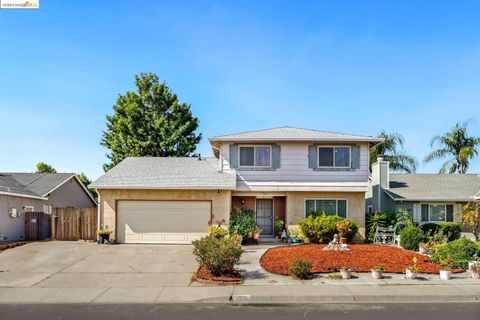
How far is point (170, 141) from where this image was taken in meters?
35.5

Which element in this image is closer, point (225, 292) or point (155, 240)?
point (225, 292)

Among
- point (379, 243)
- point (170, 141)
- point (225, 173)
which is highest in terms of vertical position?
point (170, 141)

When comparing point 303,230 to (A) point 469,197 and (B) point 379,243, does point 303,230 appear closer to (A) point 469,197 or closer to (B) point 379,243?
(B) point 379,243

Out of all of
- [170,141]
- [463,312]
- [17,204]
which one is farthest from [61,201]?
[463,312]

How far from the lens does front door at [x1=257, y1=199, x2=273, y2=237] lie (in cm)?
2186

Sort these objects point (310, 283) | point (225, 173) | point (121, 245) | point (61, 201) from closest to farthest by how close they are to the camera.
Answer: point (310, 283) → point (121, 245) → point (225, 173) → point (61, 201)

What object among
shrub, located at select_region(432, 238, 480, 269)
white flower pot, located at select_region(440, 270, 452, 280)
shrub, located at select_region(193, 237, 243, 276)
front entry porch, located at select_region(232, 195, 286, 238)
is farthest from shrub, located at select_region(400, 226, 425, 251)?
shrub, located at select_region(193, 237, 243, 276)

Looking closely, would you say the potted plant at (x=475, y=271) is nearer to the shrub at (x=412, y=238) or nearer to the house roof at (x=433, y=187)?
the shrub at (x=412, y=238)

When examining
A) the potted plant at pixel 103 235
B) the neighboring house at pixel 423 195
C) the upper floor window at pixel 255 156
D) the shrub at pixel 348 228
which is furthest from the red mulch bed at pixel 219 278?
the neighboring house at pixel 423 195

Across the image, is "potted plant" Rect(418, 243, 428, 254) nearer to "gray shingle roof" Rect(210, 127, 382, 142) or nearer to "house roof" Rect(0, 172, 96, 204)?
"gray shingle roof" Rect(210, 127, 382, 142)

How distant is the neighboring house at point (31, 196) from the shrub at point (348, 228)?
55.1ft

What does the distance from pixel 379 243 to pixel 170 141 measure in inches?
814

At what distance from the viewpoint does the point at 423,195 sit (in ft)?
81.1

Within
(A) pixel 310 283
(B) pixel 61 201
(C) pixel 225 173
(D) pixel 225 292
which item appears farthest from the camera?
(B) pixel 61 201
